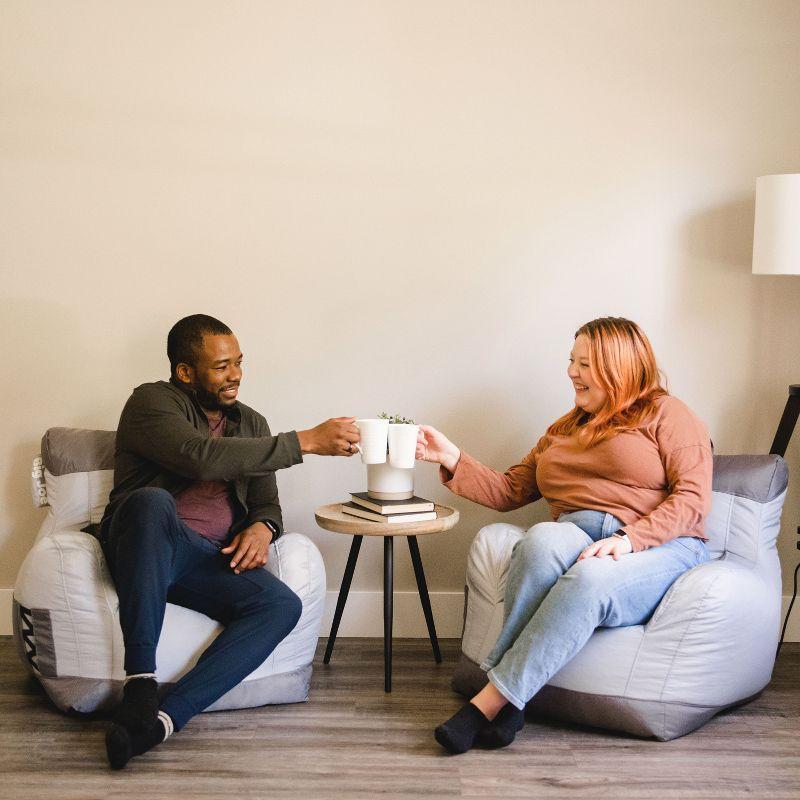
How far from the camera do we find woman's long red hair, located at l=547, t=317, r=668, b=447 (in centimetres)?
250

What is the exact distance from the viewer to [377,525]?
8.30 feet

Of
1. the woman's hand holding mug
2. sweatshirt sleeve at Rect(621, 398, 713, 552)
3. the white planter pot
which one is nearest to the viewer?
sweatshirt sleeve at Rect(621, 398, 713, 552)

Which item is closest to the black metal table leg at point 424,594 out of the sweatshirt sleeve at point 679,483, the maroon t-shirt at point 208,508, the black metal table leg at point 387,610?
the black metal table leg at point 387,610

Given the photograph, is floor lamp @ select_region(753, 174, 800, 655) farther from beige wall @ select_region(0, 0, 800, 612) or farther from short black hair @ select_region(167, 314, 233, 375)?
short black hair @ select_region(167, 314, 233, 375)

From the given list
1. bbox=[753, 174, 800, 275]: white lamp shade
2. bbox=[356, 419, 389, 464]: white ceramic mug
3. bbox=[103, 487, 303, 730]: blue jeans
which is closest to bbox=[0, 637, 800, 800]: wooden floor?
bbox=[103, 487, 303, 730]: blue jeans

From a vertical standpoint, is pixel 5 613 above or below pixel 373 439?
below

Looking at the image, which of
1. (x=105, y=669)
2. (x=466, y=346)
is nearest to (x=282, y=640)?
(x=105, y=669)

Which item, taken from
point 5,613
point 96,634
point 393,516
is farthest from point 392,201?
point 5,613

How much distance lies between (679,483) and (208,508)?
132 centimetres

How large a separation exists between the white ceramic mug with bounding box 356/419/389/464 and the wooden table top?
18cm

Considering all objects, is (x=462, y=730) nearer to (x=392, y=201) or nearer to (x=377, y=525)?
(x=377, y=525)

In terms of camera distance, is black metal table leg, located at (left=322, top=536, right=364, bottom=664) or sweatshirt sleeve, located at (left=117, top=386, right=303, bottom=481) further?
black metal table leg, located at (left=322, top=536, right=364, bottom=664)

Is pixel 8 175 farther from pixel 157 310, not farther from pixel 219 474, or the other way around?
pixel 219 474

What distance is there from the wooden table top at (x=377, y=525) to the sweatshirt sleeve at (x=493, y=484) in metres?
0.12
